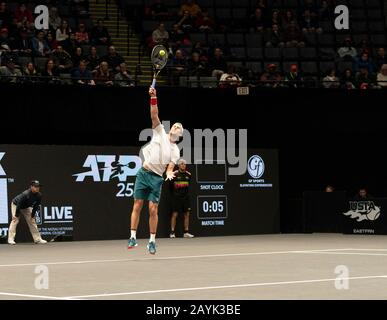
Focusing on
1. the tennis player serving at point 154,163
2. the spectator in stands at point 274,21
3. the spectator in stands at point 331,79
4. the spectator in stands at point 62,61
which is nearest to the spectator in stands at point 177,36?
the spectator in stands at point 274,21

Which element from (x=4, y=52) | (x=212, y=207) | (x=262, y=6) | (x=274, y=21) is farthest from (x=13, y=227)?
(x=262, y=6)

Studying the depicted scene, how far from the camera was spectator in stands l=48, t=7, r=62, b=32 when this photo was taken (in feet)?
93.7

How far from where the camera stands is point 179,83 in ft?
94.5

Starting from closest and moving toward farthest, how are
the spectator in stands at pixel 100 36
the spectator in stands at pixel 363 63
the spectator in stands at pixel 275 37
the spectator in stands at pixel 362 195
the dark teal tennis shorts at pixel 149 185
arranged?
the dark teal tennis shorts at pixel 149 185, the spectator in stands at pixel 362 195, the spectator in stands at pixel 100 36, the spectator in stands at pixel 363 63, the spectator in stands at pixel 275 37

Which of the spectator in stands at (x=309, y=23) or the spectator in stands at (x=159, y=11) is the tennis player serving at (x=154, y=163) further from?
the spectator in stands at (x=309, y=23)

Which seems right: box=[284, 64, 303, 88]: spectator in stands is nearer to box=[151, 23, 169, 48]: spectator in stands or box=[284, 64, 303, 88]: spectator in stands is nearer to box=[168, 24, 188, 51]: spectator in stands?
box=[168, 24, 188, 51]: spectator in stands

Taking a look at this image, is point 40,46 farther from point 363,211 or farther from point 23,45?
point 363,211

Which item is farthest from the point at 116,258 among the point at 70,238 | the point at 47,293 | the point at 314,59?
the point at 314,59

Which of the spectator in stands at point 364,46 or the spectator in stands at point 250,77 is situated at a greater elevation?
the spectator in stands at point 364,46

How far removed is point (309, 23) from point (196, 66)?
6231 mm

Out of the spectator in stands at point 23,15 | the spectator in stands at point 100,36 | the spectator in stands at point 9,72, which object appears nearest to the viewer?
the spectator in stands at point 9,72

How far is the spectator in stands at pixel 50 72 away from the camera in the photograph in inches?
1033

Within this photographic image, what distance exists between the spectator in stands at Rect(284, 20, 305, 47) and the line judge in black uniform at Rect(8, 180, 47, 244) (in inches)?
423

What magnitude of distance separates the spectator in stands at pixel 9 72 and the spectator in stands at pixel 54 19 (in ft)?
9.58
